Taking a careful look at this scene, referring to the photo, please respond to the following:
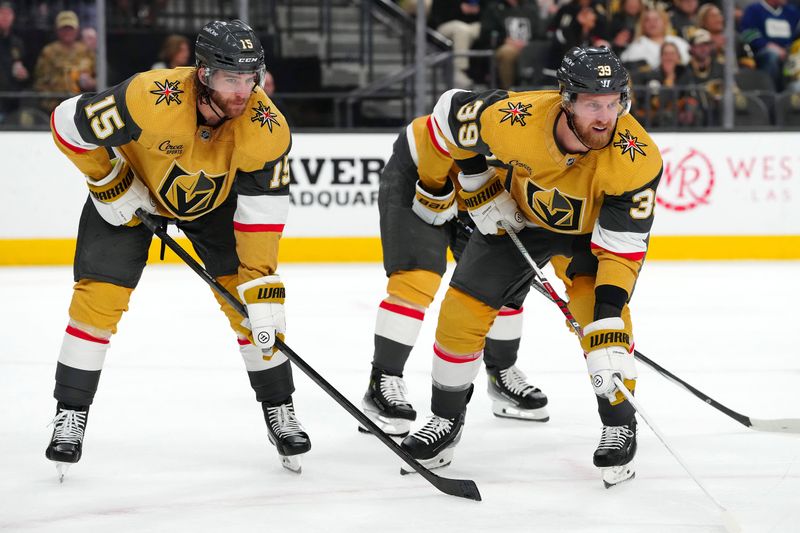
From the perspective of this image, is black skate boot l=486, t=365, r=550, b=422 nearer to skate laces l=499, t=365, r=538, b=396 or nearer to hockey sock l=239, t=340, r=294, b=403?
skate laces l=499, t=365, r=538, b=396

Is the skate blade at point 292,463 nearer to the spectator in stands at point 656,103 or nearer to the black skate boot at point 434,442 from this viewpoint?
the black skate boot at point 434,442

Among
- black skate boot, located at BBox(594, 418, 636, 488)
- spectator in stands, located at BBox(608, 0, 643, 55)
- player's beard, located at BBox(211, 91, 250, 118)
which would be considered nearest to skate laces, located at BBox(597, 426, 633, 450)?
black skate boot, located at BBox(594, 418, 636, 488)

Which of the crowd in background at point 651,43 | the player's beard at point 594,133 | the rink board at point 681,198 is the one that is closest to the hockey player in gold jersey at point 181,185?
the player's beard at point 594,133

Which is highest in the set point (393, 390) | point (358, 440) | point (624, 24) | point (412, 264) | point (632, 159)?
point (624, 24)

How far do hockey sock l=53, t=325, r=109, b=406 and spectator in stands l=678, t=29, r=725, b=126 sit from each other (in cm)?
537

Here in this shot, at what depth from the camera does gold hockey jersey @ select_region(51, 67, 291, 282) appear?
2.76 metres

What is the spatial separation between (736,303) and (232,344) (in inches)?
102

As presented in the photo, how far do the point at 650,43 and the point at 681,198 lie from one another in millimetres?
1249

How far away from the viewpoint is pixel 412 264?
3439 mm

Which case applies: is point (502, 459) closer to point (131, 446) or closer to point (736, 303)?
point (131, 446)

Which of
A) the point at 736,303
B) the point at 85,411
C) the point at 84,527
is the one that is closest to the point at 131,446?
the point at 85,411

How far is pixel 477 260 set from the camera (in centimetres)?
300

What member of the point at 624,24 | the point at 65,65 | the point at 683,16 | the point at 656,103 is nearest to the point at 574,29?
the point at 624,24

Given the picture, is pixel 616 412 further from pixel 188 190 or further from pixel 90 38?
pixel 90 38
